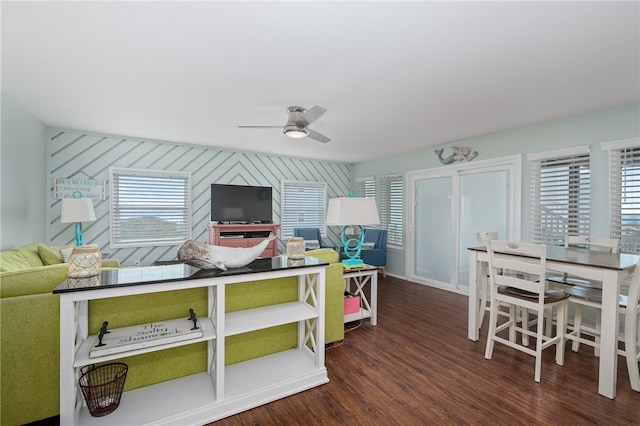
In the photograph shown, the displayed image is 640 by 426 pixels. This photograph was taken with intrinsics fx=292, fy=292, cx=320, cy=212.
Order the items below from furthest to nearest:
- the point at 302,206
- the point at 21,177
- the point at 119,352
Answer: the point at 302,206 → the point at 21,177 → the point at 119,352

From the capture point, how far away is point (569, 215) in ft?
11.7

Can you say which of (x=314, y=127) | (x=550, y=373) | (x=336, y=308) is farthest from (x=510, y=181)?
(x=336, y=308)

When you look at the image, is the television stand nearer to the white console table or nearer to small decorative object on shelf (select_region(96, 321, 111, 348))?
the white console table

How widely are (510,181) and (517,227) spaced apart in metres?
0.66

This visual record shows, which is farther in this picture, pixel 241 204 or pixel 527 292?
pixel 241 204

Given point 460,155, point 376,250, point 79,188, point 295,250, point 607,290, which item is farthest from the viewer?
point 376,250

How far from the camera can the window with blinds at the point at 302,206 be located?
6.32 metres

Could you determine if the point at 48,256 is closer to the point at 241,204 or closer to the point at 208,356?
the point at 208,356

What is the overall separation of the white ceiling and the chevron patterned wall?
2.58 feet

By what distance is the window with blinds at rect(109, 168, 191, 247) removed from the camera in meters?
4.73

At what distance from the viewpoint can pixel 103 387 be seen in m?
1.73

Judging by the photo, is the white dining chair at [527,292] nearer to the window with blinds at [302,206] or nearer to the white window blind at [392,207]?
the white window blind at [392,207]

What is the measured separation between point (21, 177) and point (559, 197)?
6418 millimetres

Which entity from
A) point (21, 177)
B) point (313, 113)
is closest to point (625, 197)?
point (313, 113)
